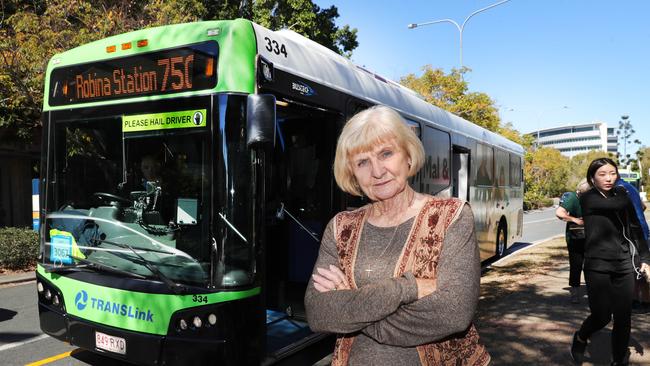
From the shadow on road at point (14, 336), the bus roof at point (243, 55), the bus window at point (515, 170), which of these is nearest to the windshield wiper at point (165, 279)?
the bus roof at point (243, 55)

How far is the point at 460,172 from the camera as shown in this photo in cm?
927

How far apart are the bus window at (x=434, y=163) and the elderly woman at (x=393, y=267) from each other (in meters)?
4.54

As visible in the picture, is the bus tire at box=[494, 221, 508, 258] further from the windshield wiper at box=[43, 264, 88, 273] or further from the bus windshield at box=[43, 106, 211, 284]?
the windshield wiper at box=[43, 264, 88, 273]

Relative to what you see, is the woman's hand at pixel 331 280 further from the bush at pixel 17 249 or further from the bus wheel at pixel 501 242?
the bush at pixel 17 249

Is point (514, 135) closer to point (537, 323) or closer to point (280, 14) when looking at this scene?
point (280, 14)

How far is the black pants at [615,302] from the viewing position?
13.6 ft

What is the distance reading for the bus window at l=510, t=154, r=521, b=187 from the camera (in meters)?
13.3

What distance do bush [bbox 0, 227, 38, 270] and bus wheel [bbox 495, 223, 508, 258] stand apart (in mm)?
11281

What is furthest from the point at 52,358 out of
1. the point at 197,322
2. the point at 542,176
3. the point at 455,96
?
the point at 542,176

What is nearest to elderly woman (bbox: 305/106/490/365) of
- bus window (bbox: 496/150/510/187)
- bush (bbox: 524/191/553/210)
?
bus window (bbox: 496/150/510/187)

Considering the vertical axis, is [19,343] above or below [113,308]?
below

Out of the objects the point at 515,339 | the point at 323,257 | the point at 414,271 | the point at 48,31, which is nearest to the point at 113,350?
the point at 323,257

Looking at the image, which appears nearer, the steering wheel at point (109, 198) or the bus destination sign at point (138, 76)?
the bus destination sign at point (138, 76)

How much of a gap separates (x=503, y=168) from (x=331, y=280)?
11.5 metres
